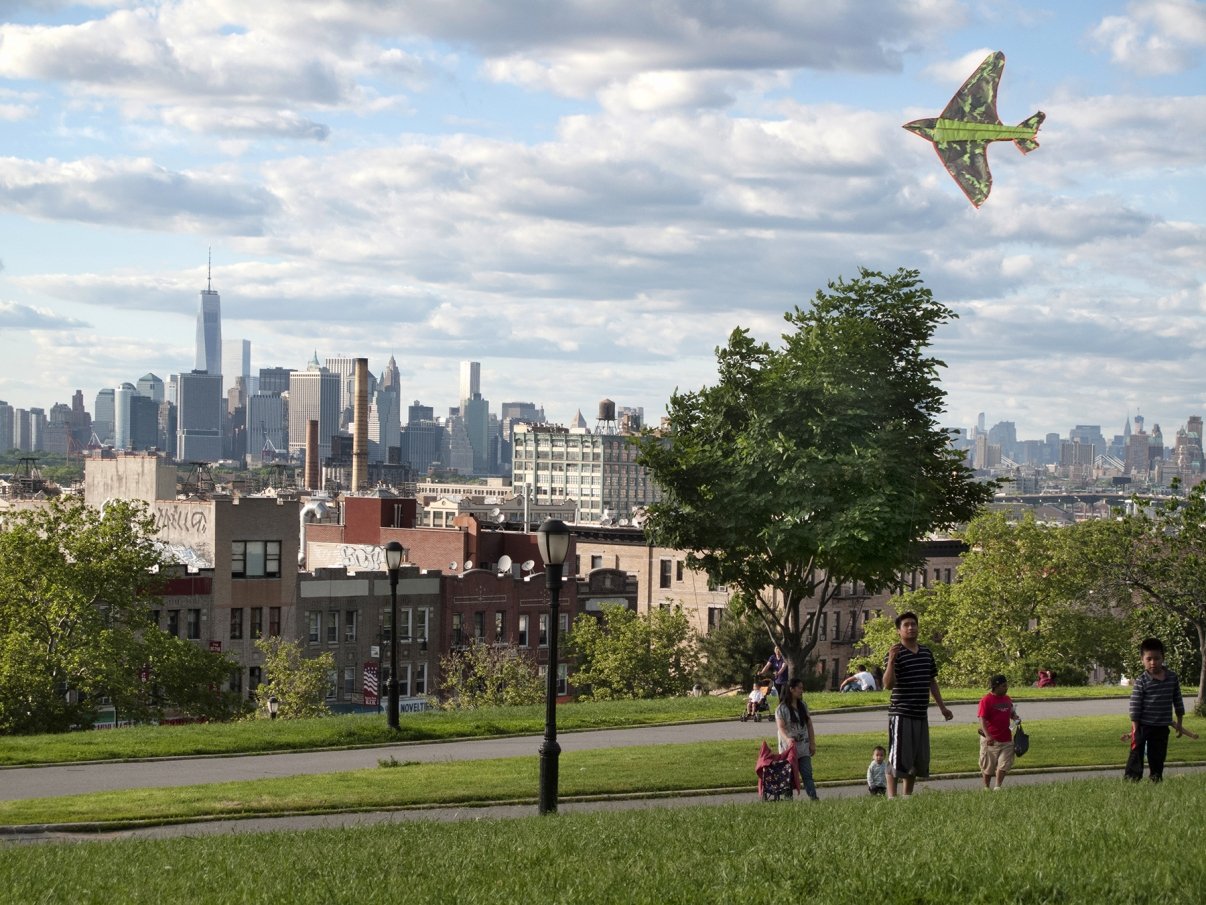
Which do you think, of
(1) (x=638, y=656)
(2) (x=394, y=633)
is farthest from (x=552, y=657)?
(1) (x=638, y=656)

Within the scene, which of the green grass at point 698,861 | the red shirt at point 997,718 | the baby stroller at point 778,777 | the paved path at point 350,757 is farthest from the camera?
the paved path at point 350,757

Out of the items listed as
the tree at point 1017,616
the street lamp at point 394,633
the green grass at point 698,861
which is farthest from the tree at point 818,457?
the tree at point 1017,616

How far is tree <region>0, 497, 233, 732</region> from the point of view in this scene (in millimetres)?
45906

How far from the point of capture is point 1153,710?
18.5m

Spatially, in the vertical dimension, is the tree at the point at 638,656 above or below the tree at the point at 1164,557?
below

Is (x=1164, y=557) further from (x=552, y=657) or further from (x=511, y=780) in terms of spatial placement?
(x=552, y=657)

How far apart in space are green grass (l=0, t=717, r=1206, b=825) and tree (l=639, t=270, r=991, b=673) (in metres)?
4.05

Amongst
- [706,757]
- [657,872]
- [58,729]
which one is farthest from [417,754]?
[58,729]

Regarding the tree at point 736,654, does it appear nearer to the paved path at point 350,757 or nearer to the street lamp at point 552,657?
the paved path at point 350,757

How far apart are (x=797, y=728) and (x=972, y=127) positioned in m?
9.84

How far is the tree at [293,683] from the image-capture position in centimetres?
6612

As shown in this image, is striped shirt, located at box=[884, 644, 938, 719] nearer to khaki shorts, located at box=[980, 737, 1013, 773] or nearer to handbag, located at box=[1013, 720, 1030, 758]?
khaki shorts, located at box=[980, 737, 1013, 773]

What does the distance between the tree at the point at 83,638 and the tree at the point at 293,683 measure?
14901 millimetres

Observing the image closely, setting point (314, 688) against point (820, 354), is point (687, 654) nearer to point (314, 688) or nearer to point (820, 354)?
point (314, 688)
